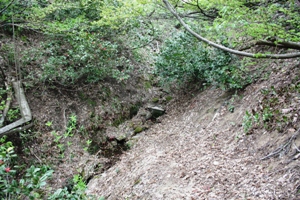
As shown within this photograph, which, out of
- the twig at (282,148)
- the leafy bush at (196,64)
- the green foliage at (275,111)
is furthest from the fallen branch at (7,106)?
the twig at (282,148)

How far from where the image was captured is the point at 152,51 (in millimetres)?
10820

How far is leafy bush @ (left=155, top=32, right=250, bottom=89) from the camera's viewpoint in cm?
651

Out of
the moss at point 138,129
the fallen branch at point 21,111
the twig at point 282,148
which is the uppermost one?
the fallen branch at point 21,111

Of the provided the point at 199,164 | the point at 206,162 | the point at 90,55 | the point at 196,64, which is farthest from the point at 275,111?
the point at 90,55

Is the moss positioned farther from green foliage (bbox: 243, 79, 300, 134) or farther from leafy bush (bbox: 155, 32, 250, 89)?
green foliage (bbox: 243, 79, 300, 134)

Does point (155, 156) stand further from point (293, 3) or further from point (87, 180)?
point (293, 3)

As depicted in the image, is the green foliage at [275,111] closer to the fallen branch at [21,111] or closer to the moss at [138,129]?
the moss at [138,129]

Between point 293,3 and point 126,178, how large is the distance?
16.1ft

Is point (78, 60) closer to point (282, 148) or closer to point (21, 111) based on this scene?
point (21, 111)

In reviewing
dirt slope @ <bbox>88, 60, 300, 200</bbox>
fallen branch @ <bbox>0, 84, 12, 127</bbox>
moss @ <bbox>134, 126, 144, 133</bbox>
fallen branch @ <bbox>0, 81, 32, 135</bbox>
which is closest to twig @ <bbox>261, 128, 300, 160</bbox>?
dirt slope @ <bbox>88, 60, 300, 200</bbox>

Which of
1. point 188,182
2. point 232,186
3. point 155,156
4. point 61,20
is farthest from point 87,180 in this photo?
point 61,20

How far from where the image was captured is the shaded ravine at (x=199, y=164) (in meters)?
3.45

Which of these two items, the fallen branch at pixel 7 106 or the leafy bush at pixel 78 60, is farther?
the leafy bush at pixel 78 60

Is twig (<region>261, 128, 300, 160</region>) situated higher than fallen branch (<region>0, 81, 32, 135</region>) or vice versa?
fallen branch (<region>0, 81, 32, 135</region>)
